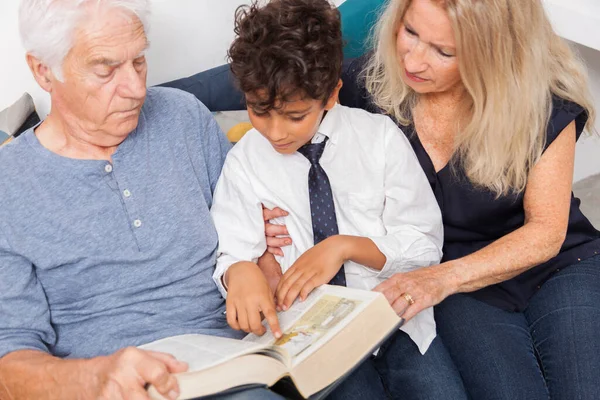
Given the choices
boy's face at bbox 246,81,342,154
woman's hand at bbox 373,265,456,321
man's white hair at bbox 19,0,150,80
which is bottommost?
woman's hand at bbox 373,265,456,321

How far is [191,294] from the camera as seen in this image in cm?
180

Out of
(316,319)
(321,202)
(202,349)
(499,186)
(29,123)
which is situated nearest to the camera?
(202,349)

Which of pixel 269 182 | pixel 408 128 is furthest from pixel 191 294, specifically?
pixel 408 128

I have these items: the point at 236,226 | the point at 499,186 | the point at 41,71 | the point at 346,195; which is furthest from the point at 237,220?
the point at 499,186

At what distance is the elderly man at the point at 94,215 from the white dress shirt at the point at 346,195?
0.29ft

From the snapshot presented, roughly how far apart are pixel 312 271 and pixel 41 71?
737 millimetres

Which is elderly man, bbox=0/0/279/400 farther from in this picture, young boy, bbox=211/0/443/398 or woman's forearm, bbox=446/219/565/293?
woman's forearm, bbox=446/219/565/293

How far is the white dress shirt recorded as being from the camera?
5.88 feet

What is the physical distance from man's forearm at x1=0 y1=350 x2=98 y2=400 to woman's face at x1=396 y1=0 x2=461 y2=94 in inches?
38.4

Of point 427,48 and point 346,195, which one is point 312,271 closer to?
point 346,195

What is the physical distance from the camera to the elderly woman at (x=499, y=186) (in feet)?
5.82

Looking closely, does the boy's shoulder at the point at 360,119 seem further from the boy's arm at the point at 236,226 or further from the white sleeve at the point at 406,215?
the boy's arm at the point at 236,226

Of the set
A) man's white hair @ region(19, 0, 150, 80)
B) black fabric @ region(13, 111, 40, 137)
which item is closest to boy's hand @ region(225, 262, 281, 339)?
man's white hair @ region(19, 0, 150, 80)

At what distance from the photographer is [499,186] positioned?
74.5 inches
